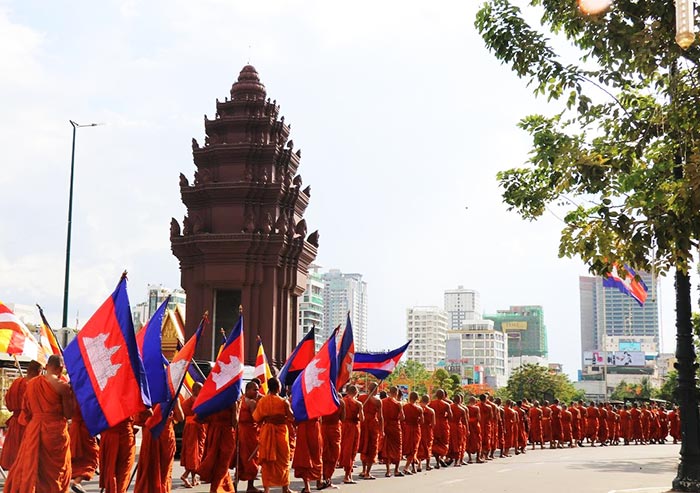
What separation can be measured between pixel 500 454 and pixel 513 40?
15115 mm

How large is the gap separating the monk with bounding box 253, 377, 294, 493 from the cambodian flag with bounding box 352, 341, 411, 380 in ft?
22.5

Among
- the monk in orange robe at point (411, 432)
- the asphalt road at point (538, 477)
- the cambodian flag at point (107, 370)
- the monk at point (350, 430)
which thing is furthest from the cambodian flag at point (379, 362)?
the cambodian flag at point (107, 370)

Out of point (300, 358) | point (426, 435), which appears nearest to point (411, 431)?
point (426, 435)

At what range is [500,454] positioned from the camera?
2517cm

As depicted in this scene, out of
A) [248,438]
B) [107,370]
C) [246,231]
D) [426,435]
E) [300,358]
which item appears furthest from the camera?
[246,231]

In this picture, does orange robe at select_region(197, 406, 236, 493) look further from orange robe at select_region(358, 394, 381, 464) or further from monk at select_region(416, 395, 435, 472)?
monk at select_region(416, 395, 435, 472)

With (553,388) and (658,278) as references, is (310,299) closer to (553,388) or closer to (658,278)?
(553,388)

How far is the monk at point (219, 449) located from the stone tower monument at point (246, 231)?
83.5ft

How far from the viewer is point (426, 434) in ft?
62.5

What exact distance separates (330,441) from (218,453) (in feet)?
8.63

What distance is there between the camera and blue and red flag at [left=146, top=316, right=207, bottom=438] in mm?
11227

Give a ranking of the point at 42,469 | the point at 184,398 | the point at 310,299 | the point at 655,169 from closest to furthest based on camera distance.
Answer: the point at 42,469, the point at 655,169, the point at 184,398, the point at 310,299

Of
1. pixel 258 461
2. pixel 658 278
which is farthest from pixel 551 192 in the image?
pixel 258 461

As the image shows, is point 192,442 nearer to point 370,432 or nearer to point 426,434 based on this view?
point 370,432
